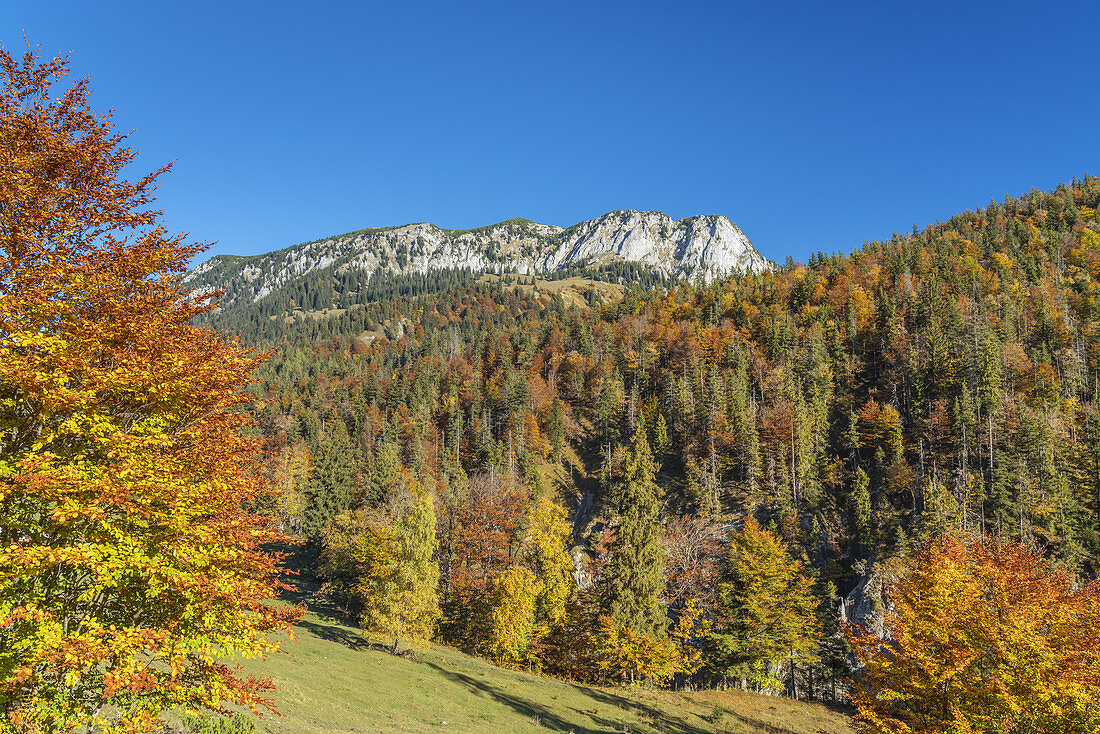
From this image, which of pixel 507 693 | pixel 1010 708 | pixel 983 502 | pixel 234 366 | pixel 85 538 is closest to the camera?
pixel 85 538

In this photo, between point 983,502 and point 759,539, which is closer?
point 759,539

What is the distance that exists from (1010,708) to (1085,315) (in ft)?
468

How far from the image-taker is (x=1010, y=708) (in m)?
17.8

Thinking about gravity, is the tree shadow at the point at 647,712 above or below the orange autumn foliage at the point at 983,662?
below

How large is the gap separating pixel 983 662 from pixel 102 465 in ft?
97.1

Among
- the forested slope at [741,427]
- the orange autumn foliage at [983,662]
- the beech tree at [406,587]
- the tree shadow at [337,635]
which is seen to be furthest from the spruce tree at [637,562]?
the tree shadow at [337,635]

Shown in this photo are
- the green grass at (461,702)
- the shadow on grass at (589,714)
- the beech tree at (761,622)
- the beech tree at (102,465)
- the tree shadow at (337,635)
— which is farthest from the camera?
the beech tree at (761,622)

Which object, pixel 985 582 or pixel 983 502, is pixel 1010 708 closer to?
pixel 985 582


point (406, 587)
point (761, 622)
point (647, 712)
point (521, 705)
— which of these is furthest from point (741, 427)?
point (521, 705)

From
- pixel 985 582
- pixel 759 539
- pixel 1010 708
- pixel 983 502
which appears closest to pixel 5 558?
pixel 1010 708

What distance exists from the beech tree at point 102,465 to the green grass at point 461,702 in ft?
23.6

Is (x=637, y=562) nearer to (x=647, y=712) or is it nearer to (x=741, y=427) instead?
(x=647, y=712)

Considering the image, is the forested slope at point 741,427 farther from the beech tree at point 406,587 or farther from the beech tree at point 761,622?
the beech tree at point 406,587

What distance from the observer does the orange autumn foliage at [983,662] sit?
1748cm
